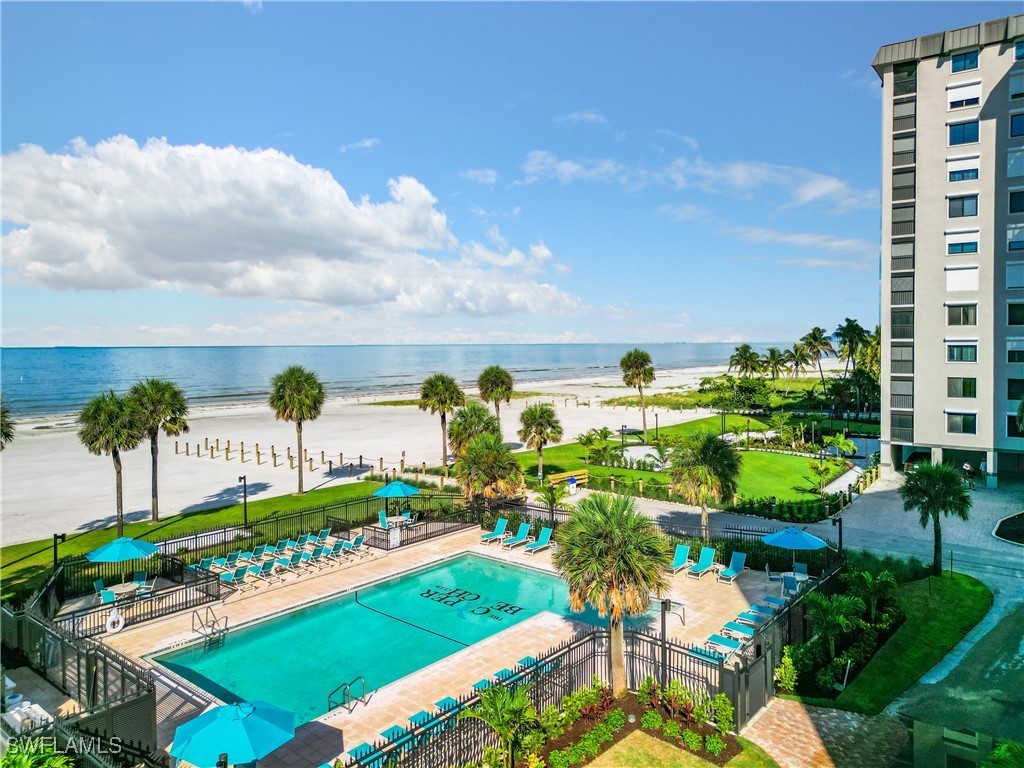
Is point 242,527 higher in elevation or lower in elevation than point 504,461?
lower

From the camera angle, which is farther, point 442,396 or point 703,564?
point 442,396

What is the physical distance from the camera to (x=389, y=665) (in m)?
16.0

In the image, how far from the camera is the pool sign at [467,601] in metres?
19.3

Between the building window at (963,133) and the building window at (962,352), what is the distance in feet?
39.3

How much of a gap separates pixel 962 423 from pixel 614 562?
34749 mm

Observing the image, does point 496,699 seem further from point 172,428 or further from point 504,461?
point 172,428

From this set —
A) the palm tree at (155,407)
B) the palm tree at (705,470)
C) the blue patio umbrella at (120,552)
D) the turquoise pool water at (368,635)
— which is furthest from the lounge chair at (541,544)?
the palm tree at (155,407)

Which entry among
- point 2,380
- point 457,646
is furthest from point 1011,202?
point 2,380

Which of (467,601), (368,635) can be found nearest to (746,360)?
(467,601)

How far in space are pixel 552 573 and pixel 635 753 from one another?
11.1m

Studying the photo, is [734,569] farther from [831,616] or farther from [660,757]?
[660,757]

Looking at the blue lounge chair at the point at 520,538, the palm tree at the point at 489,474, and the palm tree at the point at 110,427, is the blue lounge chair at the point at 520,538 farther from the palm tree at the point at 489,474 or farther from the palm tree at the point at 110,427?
the palm tree at the point at 110,427

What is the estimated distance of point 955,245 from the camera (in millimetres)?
36062

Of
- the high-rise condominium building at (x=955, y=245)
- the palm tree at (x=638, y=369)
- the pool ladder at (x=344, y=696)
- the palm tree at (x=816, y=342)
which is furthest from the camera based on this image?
the palm tree at (x=816, y=342)
